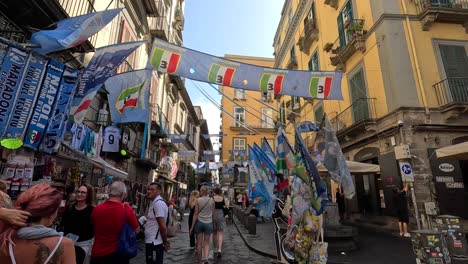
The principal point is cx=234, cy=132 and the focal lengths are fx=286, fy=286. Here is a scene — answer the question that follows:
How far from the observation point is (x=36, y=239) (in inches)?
61.6

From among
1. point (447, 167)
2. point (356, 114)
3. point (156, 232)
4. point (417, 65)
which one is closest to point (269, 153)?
point (356, 114)

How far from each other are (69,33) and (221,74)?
337 centimetres

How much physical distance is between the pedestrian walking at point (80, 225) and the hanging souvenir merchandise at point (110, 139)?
7.18 meters

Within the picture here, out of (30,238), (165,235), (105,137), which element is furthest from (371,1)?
(30,238)

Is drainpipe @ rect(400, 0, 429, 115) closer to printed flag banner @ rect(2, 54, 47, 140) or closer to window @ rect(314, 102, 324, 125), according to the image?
window @ rect(314, 102, 324, 125)

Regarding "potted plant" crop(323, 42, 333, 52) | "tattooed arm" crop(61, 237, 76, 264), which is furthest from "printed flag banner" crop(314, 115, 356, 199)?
"potted plant" crop(323, 42, 333, 52)

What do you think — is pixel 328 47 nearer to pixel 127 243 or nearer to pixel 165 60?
pixel 165 60

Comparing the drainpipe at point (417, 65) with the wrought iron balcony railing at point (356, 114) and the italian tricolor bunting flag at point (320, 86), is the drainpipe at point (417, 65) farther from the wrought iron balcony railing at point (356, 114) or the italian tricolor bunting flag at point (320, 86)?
the italian tricolor bunting flag at point (320, 86)

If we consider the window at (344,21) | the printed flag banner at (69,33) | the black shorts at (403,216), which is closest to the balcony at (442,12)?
the window at (344,21)

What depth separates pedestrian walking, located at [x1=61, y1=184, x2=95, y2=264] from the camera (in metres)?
3.22

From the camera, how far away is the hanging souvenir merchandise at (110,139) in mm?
10070

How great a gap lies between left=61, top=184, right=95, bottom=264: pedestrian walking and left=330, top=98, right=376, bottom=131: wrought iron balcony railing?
38.3ft

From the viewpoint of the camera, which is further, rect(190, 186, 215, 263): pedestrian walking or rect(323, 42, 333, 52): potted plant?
rect(323, 42, 333, 52): potted plant

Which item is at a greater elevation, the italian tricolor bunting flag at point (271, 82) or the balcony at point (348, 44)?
the balcony at point (348, 44)
